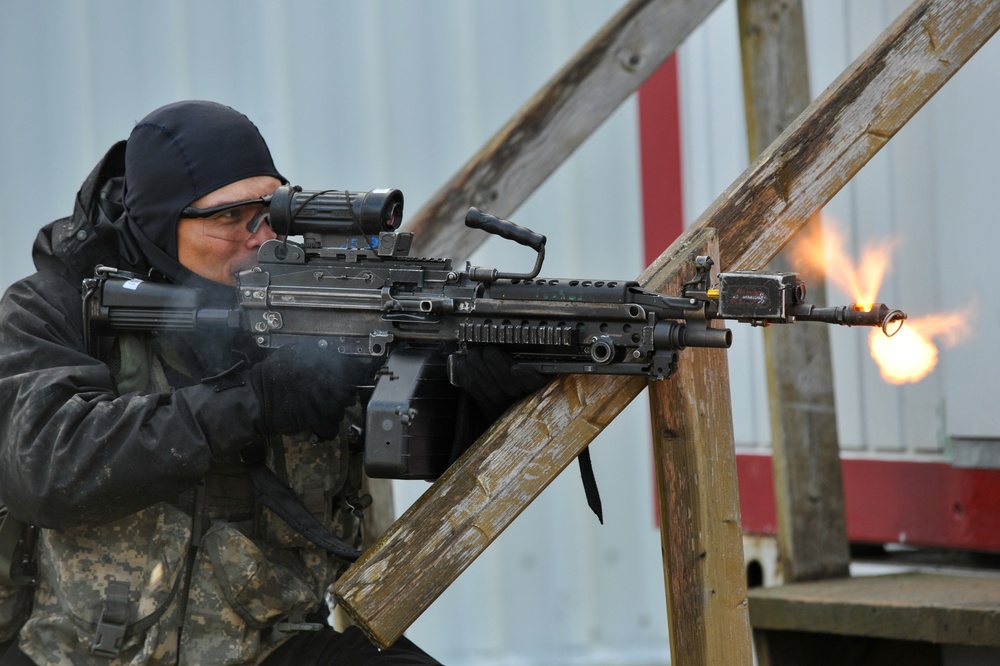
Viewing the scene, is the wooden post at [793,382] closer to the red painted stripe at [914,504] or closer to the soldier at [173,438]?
the red painted stripe at [914,504]

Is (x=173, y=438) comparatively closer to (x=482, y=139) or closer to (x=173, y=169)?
(x=173, y=169)

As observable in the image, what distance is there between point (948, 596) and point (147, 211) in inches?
88.2

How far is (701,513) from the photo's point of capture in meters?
2.31

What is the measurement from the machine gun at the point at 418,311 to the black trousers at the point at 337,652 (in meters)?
0.57

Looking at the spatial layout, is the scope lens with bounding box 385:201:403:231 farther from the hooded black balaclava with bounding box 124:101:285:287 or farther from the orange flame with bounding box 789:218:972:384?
the orange flame with bounding box 789:218:972:384

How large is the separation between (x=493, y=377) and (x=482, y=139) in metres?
2.83

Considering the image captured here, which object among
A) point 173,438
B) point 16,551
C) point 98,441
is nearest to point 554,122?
point 173,438

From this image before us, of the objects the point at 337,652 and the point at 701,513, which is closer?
the point at 701,513

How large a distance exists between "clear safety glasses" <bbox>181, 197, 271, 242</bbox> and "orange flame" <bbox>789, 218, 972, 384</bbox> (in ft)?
4.92

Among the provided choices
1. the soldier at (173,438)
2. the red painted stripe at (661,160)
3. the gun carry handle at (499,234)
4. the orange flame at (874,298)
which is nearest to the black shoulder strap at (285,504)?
the soldier at (173,438)

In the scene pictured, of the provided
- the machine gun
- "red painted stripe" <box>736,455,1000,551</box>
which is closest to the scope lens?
the machine gun

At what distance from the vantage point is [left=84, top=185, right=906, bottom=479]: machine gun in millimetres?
2160

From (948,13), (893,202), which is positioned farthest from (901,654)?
(948,13)

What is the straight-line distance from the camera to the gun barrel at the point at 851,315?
2018 millimetres
